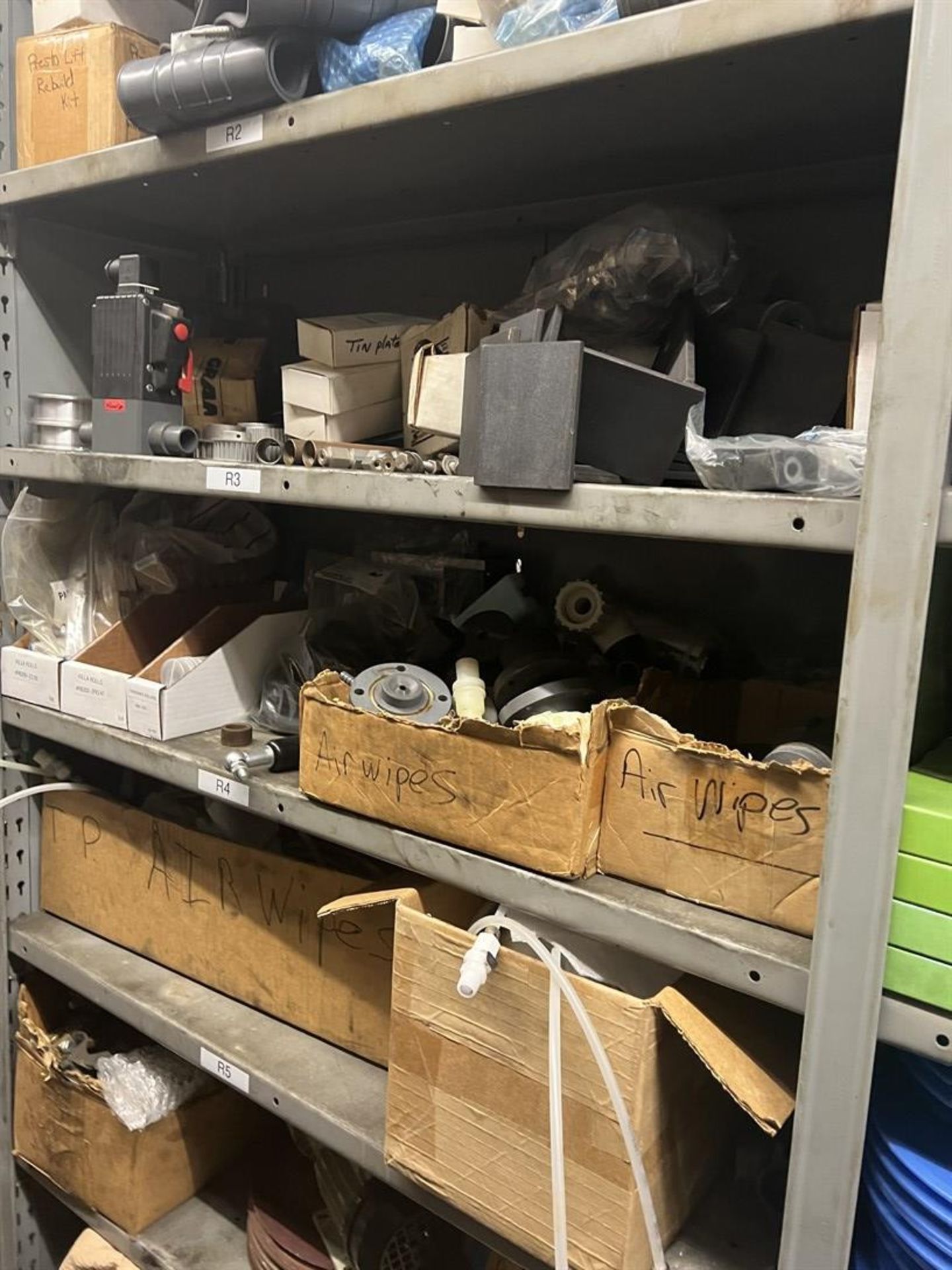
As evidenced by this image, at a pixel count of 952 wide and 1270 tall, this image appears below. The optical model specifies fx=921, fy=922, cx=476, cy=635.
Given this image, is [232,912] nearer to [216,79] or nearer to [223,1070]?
[223,1070]

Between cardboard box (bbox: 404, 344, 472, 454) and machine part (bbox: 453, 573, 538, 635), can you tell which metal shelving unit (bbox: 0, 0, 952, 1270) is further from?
machine part (bbox: 453, 573, 538, 635)

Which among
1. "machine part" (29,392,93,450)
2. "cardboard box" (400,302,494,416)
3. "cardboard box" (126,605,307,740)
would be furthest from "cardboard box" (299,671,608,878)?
"machine part" (29,392,93,450)

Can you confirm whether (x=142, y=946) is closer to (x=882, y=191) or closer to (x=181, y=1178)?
(x=181, y=1178)

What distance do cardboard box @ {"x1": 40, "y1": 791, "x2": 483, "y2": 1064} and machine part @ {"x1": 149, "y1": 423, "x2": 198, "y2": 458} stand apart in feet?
1.62

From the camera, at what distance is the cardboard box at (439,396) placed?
3.03 ft

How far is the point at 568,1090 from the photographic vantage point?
32.0 inches

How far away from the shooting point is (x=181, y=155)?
3.35 feet

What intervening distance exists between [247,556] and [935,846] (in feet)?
3.62

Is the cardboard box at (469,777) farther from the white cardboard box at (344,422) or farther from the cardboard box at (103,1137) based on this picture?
the cardboard box at (103,1137)

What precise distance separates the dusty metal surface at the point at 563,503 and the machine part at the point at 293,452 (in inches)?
1.7

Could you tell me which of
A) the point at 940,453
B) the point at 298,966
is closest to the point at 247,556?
the point at 298,966

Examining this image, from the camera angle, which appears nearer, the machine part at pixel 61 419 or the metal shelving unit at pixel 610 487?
the metal shelving unit at pixel 610 487

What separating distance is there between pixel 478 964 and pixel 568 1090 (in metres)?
0.14

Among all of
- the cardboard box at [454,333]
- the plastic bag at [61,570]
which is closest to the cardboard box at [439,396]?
the cardboard box at [454,333]
